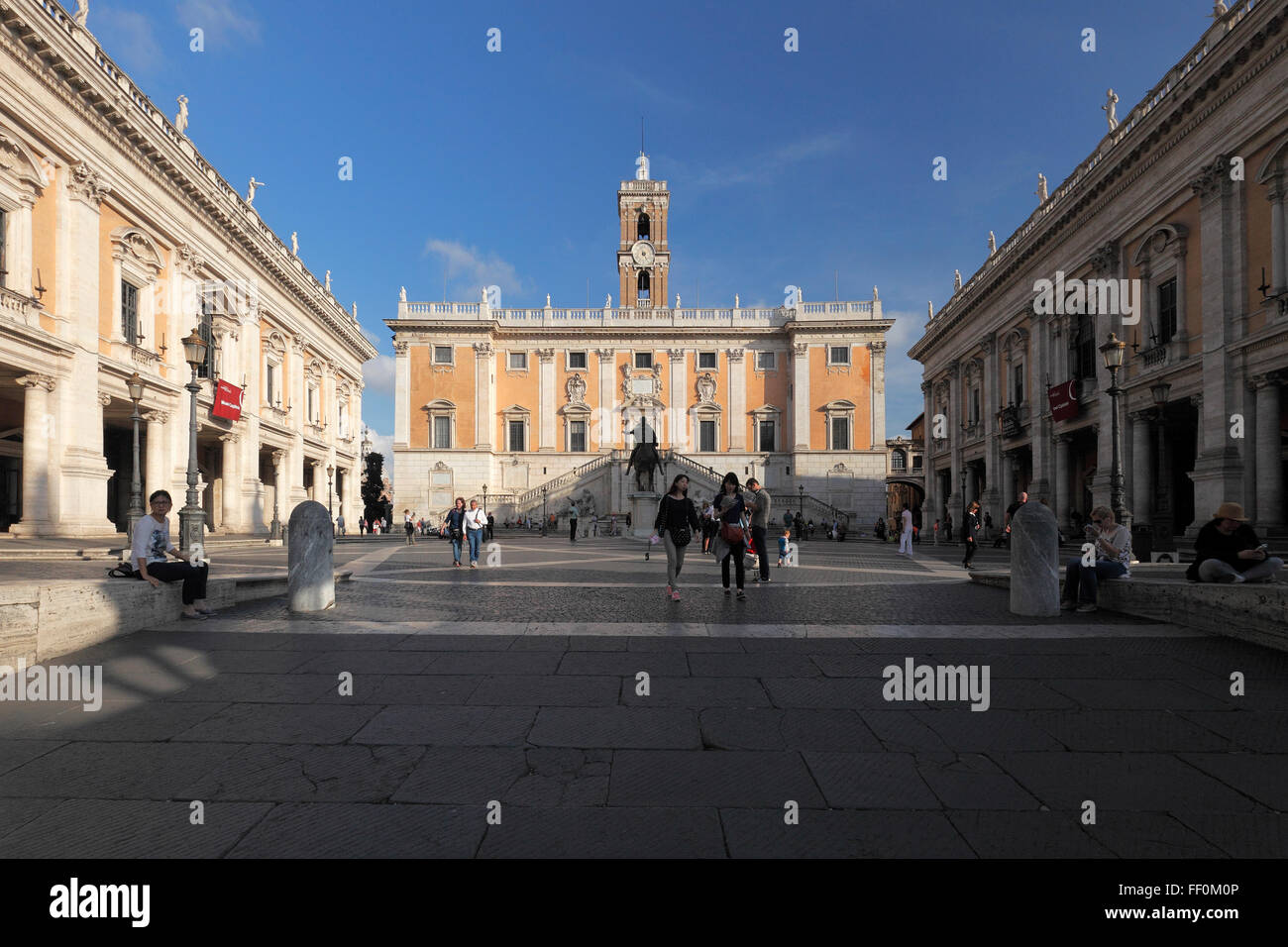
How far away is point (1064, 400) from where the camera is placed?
82.2ft

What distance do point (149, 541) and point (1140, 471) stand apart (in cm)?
2513

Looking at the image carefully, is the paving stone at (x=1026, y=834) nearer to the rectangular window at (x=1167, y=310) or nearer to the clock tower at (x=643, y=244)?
the rectangular window at (x=1167, y=310)

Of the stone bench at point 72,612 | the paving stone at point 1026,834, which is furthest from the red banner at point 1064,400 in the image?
the stone bench at point 72,612

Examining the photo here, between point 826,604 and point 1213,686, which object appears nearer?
point 1213,686

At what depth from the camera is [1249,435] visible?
54.7 ft

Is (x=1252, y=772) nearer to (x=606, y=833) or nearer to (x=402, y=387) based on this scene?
(x=606, y=833)

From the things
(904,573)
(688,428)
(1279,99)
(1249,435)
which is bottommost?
(904,573)

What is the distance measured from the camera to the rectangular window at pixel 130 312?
2117 centimetres

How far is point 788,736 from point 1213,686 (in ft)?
10.8

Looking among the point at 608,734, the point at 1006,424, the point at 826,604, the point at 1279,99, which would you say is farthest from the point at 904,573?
the point at 1006,424

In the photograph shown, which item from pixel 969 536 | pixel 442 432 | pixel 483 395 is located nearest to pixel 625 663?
pixel 969 536

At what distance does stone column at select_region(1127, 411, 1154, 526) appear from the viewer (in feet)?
68.8

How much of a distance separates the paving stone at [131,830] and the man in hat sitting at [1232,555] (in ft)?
27.5
